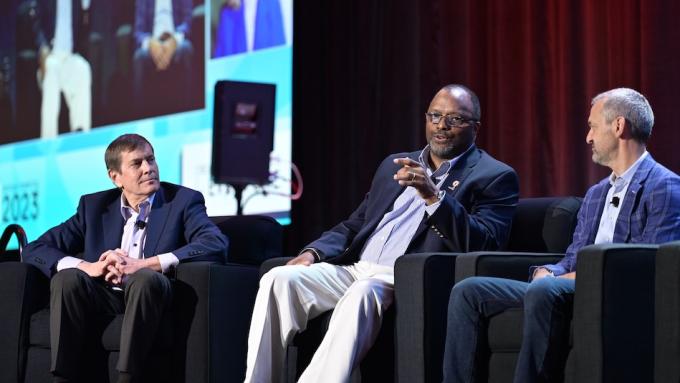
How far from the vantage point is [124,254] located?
4348 mm

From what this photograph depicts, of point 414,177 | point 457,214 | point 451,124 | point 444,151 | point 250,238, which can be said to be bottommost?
point 250,238

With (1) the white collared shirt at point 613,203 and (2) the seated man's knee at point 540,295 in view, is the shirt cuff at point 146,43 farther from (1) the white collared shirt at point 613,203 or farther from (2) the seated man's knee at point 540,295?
(2) the seated man's knee at point 540,295

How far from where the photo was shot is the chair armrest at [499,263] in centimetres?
360

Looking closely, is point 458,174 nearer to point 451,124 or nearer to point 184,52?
point 451,124

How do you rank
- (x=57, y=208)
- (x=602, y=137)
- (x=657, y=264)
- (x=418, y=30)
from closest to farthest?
1. (x=657, y=264)
2. (x=602, y=137)
3. (x=418, y=30)
4. (x=57, y=208)

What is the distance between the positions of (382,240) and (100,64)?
316cm

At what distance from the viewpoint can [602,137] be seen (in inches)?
144

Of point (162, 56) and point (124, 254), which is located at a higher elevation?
point (162, 56)

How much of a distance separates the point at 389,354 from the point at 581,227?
30.8 inches

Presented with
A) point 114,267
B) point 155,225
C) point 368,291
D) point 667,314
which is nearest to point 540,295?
point 667,314

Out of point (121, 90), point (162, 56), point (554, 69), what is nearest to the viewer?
point (554, 69)

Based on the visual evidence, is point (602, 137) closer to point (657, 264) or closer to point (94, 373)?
point (657, 264)

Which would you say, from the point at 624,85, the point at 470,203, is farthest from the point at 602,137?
the point at 624,85

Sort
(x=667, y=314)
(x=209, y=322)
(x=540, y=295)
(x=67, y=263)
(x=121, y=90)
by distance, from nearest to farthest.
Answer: (x=667, y=314) → (x=540, y=295) → (x=209, y=322) → (x=67, y=263) → (x=121, y=90)
